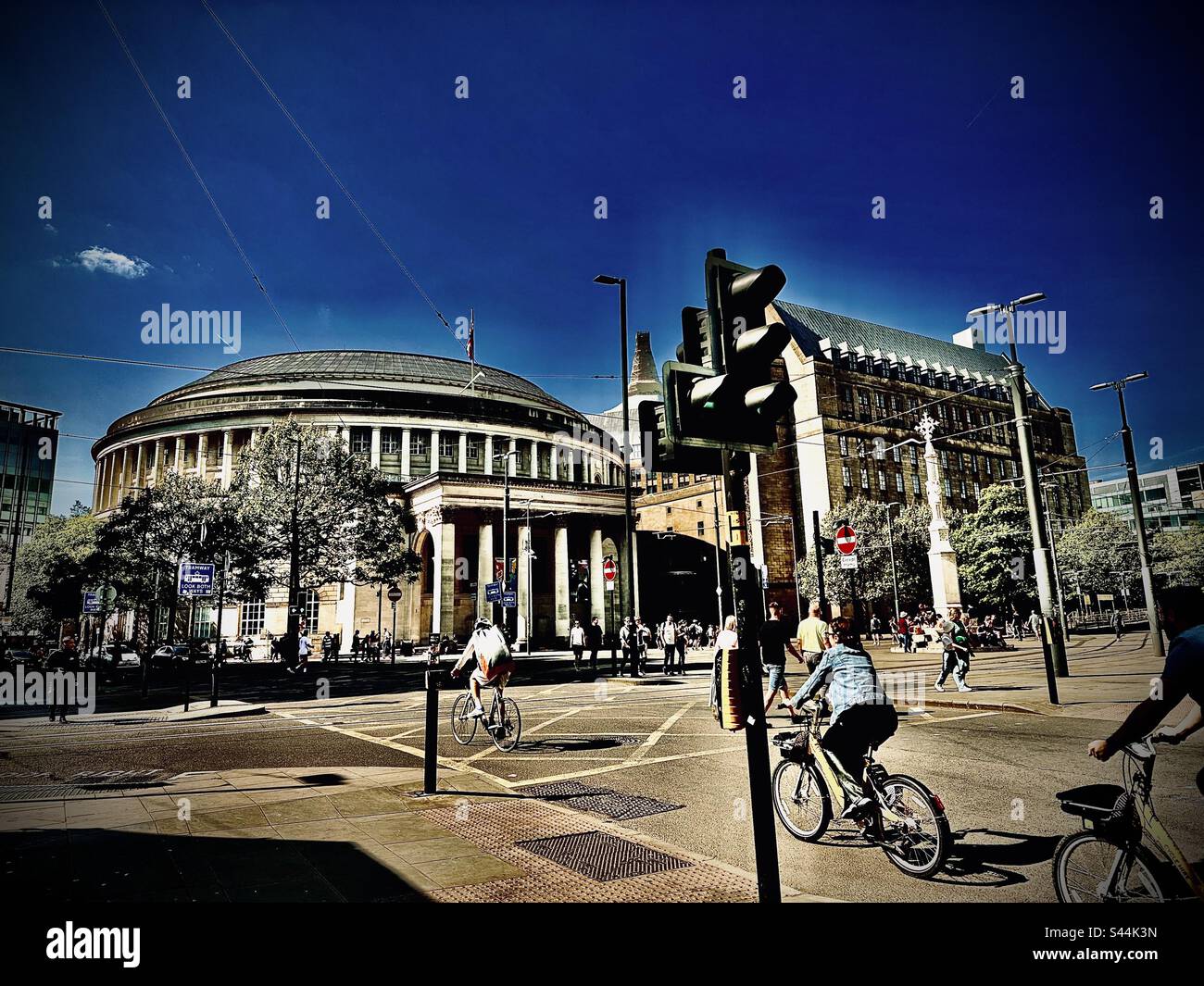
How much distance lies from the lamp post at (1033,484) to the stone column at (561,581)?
40.9m

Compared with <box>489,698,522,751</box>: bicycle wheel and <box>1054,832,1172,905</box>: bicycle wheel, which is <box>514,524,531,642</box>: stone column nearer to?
<box>489,698,522,751</box>: bicycle wheel

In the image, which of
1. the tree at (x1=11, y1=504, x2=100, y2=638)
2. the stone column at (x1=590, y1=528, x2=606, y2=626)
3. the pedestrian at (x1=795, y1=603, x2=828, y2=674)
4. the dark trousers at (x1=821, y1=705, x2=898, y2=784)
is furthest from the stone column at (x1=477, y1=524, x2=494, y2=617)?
the dark trousers at (x1=821, y1=705, x2=898, y2=784)

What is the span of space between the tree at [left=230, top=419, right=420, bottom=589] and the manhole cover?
29390mm

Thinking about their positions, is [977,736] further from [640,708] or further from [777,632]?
[640,708]

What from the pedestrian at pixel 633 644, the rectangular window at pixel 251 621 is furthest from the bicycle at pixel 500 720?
the rectangular window at pixel 251 621

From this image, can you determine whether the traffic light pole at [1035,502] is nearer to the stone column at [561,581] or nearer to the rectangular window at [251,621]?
the stone column at [561,581]

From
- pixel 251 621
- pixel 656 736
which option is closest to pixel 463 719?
pixel 656 736

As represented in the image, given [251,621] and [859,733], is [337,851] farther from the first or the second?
[251,621]

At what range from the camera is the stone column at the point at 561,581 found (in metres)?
54.6

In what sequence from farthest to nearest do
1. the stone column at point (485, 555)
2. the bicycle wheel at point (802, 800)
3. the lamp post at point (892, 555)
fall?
the stone column at point (485, 555) → the lamp post at point (892, 555) → the bicycle wheel at point (802, 800)

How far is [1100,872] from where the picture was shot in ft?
12.2

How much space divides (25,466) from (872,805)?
926cm

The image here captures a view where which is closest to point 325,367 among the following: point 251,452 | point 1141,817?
point 251,452

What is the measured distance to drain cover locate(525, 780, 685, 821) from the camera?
693 centimetres
